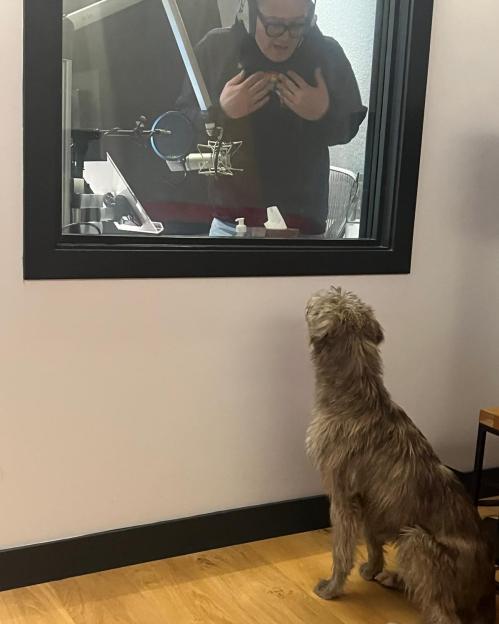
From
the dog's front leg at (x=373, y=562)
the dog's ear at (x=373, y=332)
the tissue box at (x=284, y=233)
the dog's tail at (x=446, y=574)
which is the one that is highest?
the tissue box at (x=284, y=233)

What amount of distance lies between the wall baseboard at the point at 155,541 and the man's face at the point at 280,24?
57.7 inches

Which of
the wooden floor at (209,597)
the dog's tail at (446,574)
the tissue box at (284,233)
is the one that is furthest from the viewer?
the tissue box at (284,233)

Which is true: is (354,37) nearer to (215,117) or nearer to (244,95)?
(244,95)

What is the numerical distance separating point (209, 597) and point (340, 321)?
34.1 inches

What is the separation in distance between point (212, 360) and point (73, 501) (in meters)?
0.58

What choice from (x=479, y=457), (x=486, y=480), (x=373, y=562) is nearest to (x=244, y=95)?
(x=479, y=457)

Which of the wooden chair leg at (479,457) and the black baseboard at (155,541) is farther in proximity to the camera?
the wooden chair leg at (479,457)

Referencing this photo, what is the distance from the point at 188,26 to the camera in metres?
2.23

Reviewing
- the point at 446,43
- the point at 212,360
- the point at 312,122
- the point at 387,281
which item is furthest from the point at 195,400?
the point at 446,43

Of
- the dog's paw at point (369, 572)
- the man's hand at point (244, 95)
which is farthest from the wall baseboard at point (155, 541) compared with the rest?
the man's hand at point (244, 95)

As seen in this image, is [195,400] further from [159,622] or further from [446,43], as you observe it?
[446,43]

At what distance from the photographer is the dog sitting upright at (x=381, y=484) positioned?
193cm

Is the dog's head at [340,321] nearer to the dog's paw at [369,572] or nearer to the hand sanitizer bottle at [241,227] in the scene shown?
the hand sanitizer bottle at [241,227]

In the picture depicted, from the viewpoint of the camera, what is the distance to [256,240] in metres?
2.39
